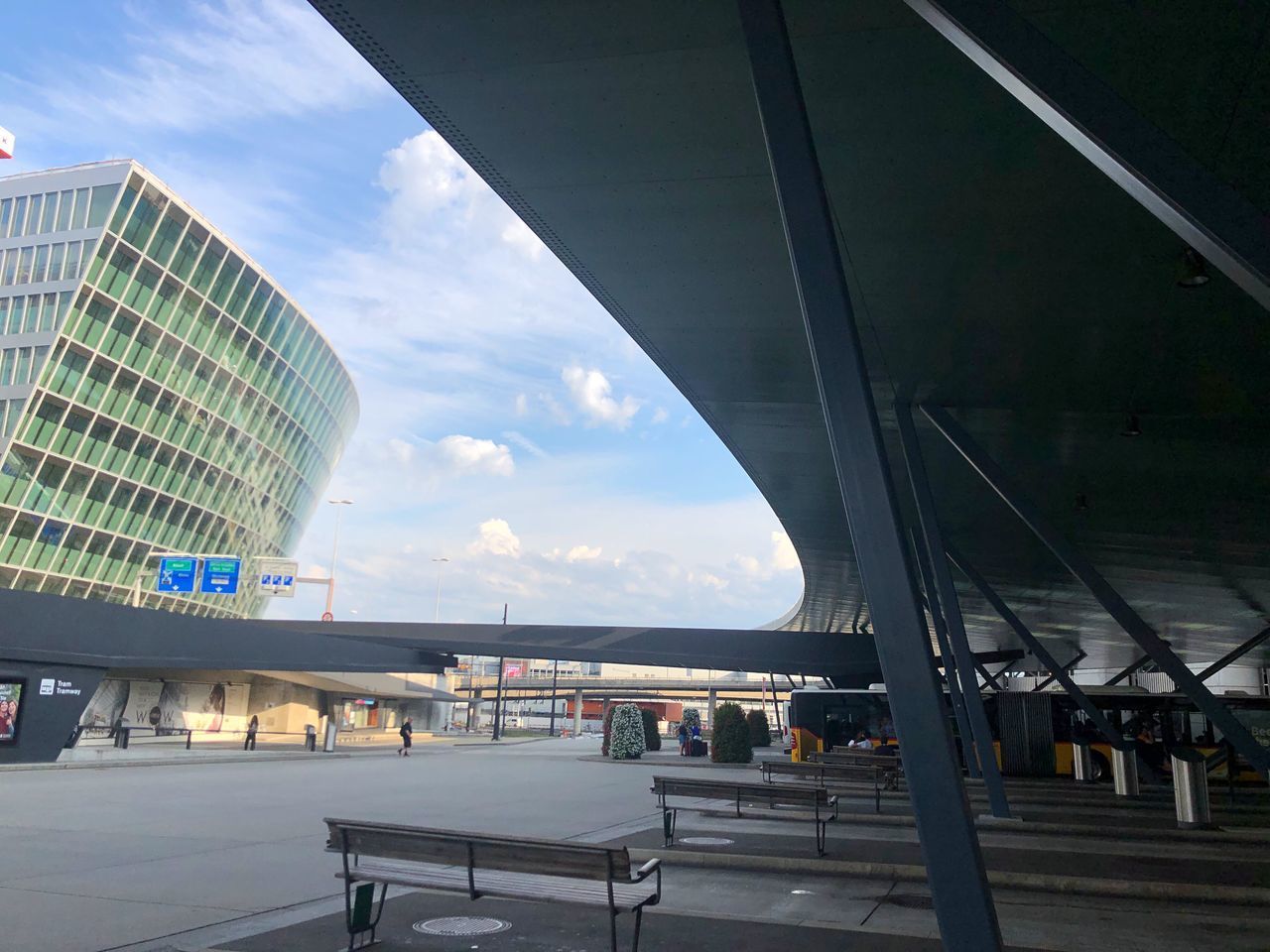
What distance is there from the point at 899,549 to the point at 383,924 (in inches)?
182

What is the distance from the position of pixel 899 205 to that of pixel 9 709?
2326 cm

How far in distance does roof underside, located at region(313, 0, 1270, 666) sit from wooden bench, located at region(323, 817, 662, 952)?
5.78 meters

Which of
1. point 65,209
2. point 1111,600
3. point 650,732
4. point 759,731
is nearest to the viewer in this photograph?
point 1111,600

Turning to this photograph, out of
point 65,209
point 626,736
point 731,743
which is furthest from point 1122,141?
point 65,209

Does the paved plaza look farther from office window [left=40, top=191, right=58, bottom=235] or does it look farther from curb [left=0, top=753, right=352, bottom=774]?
office window [left=40, top=191, right=58, bottom=235]

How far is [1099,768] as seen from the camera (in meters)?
24.8

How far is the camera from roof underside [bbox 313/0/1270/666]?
22.9 feet

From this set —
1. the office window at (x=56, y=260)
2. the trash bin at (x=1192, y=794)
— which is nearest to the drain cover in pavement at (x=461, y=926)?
the trash bin at (x=1192, y=794)

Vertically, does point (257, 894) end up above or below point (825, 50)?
below

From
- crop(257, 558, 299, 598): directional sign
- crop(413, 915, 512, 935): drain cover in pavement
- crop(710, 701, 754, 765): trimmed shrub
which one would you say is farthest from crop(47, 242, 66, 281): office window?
crop(413, 915, 512, 935): drain cover in pavement

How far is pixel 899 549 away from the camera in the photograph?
5.50 metres

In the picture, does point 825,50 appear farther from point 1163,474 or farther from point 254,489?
point 254,489

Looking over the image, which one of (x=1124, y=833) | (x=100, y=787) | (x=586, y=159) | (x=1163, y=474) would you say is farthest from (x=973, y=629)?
(x=586, y=159)

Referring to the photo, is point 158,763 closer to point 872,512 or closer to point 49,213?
point 872,512
